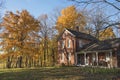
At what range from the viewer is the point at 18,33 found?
3812 centimetres

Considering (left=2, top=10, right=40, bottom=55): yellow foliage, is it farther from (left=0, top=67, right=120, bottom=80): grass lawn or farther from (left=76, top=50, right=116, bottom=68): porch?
(left=0, top=67, right=120, bottom=80): grass lawn

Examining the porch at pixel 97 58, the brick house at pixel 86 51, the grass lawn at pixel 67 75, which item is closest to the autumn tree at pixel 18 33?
the brick house at pixel 86 51

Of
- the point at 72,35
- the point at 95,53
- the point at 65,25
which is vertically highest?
the point at 65,25

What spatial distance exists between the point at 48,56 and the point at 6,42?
734 inches

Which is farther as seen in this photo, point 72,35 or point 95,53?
point 72,35

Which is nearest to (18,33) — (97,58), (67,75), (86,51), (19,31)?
(19,31)

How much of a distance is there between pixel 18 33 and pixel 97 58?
49.0 ft

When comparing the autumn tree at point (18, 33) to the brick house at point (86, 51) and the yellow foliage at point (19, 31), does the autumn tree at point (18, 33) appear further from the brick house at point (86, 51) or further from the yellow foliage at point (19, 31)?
the brick house at point (86, 51)

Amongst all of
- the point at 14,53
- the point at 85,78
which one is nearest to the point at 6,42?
the point at 14,53

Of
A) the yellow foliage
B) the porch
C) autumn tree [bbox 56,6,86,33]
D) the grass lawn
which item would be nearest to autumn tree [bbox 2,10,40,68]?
the yellow foliage

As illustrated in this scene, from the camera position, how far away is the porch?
107 ft

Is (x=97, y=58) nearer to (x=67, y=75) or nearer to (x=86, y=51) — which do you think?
(x=86, y=51)

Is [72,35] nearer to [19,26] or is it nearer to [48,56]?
[19,26]

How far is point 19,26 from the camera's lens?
38.2m
